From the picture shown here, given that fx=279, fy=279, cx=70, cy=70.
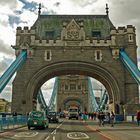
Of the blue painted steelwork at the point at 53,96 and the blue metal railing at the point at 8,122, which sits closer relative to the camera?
the blue metal railing at the point at 8,122

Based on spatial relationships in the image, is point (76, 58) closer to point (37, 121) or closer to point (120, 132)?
point (37, 121)

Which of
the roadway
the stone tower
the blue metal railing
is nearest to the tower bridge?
the blue metal railing

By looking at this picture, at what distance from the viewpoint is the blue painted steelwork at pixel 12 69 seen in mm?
34125

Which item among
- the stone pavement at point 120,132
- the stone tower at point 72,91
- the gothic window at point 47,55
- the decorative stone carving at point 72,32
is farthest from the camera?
the stone tower at point 72,91

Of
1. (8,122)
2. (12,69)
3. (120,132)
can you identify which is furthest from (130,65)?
(8,122)

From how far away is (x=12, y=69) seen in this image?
3553cm

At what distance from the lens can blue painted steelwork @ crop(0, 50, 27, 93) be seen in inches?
1344

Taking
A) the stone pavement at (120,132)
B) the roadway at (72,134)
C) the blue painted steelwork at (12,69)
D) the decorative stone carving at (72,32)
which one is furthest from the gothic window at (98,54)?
the roadway at (72,134)

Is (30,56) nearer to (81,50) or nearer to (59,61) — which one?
(59,61)

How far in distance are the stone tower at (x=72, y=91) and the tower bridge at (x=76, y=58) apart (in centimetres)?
5651

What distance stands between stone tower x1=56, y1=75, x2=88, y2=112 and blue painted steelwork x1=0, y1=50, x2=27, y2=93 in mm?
58850

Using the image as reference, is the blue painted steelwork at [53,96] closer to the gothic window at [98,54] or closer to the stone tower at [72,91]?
the stone tower at [72,91]

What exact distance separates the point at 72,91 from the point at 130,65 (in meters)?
62.6

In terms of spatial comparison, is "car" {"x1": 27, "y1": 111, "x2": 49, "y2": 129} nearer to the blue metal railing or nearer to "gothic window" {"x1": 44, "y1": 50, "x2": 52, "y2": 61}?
the blue metal railing
